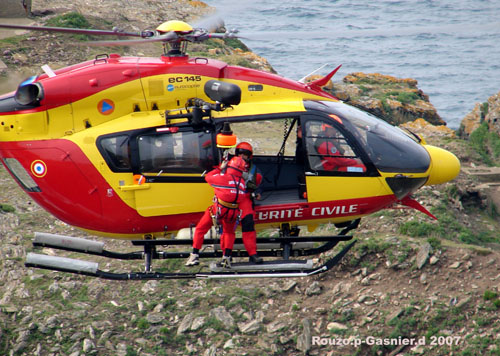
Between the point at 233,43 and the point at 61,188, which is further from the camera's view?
the point at 233,43

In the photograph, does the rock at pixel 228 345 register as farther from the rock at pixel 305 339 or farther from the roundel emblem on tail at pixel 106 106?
the roundel emblem on tail at pixel 106 106

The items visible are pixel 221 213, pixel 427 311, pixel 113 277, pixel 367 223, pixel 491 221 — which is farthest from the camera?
pixel 491 221

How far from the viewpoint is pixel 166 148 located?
9812 millimetres

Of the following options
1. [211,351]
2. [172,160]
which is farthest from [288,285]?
[172,160]

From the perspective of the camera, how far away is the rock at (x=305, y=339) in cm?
1080

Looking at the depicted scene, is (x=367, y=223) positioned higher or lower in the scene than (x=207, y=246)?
lower

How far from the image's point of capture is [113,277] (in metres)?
10.2

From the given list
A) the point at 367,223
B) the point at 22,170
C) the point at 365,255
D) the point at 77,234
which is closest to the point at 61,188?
the point at 22,170

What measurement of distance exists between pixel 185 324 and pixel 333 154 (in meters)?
4.30

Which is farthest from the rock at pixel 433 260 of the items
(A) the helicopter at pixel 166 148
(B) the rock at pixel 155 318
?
(B) the rock at pixel 155 318

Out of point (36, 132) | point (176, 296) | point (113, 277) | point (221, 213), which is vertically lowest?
point (176, 296)

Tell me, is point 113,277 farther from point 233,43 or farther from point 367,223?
point 233,43

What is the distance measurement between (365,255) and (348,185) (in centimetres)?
304

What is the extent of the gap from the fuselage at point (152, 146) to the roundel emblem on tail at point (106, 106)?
0.05 feet
